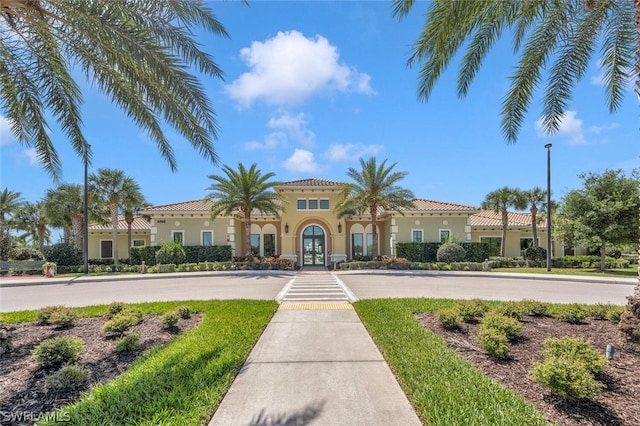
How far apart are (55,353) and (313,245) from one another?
23.8m

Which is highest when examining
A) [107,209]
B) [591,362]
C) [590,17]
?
[590,17]

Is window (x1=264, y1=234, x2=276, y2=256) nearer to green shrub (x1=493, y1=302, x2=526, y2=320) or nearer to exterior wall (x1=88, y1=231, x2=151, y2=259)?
exterior wall (x1=88, y1=231, x2=151, y2=259)

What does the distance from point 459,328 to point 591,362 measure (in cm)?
271

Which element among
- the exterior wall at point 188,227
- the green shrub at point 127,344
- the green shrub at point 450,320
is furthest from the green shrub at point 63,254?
the green shrub at point 450,320

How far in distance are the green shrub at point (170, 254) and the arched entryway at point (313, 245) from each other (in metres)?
9.69

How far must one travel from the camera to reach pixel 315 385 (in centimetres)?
422

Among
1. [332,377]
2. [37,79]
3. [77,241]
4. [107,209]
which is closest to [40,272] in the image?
[77,241]

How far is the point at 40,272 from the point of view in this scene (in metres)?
24.8

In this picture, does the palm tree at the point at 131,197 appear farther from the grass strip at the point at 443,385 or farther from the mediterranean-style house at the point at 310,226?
the grass strip at the point at 443,385

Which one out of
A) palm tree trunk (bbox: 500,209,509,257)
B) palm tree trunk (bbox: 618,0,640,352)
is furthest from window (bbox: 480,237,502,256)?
palm tree trunk (bbox: 618,0,640,352)

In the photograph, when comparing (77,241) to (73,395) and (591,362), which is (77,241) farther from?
(591,362)

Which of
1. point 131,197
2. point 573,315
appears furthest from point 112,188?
point 573,315

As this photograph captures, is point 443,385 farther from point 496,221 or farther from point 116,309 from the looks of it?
point 496,221

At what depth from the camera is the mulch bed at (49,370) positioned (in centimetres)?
375
